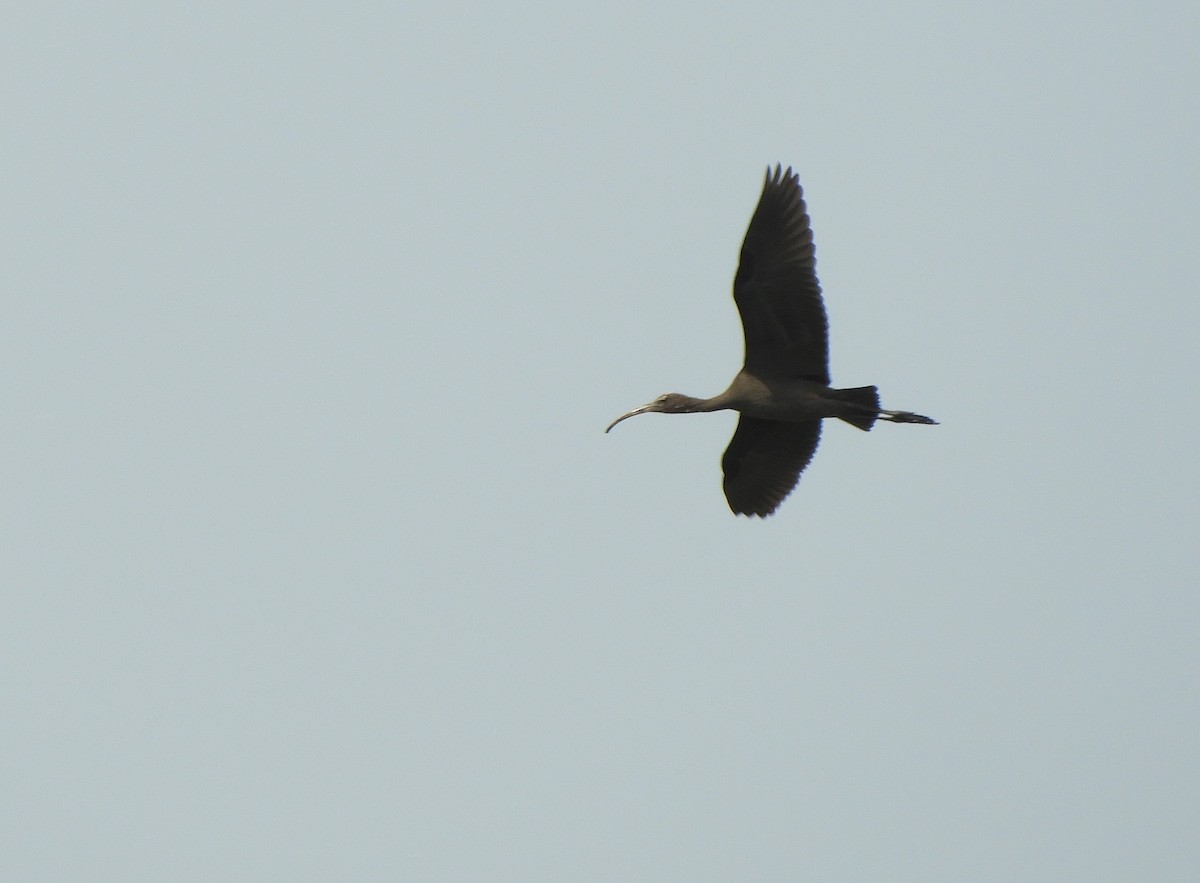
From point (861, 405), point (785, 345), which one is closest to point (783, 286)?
point (785, 345)

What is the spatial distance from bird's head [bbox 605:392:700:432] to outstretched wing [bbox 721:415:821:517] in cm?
71

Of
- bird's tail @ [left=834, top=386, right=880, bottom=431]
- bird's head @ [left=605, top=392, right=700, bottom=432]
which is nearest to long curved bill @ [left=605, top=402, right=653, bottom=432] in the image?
bird's head @ [left=605, top=392, right=700, bottom=432]

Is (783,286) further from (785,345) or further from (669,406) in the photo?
(669,406)

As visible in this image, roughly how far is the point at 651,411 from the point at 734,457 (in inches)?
44.8

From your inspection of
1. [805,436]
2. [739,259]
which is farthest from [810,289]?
[805,436]

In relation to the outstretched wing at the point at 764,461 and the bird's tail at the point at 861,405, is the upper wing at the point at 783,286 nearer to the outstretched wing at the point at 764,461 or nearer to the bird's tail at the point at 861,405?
the bird's tail at the point at 861,405

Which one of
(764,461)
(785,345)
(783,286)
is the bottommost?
(764,461)

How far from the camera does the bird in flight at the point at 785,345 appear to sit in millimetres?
18766

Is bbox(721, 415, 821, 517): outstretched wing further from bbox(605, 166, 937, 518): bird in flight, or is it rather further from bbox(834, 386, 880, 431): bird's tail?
bbox(834, 386, 880, 431): bird's tail

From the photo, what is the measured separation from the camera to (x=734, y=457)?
21094 millimetres

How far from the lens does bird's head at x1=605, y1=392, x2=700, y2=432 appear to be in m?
20.6

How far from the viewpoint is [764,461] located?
21.0 m

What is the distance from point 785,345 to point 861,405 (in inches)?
40.8

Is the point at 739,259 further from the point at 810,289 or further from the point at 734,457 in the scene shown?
the point at 734,457
